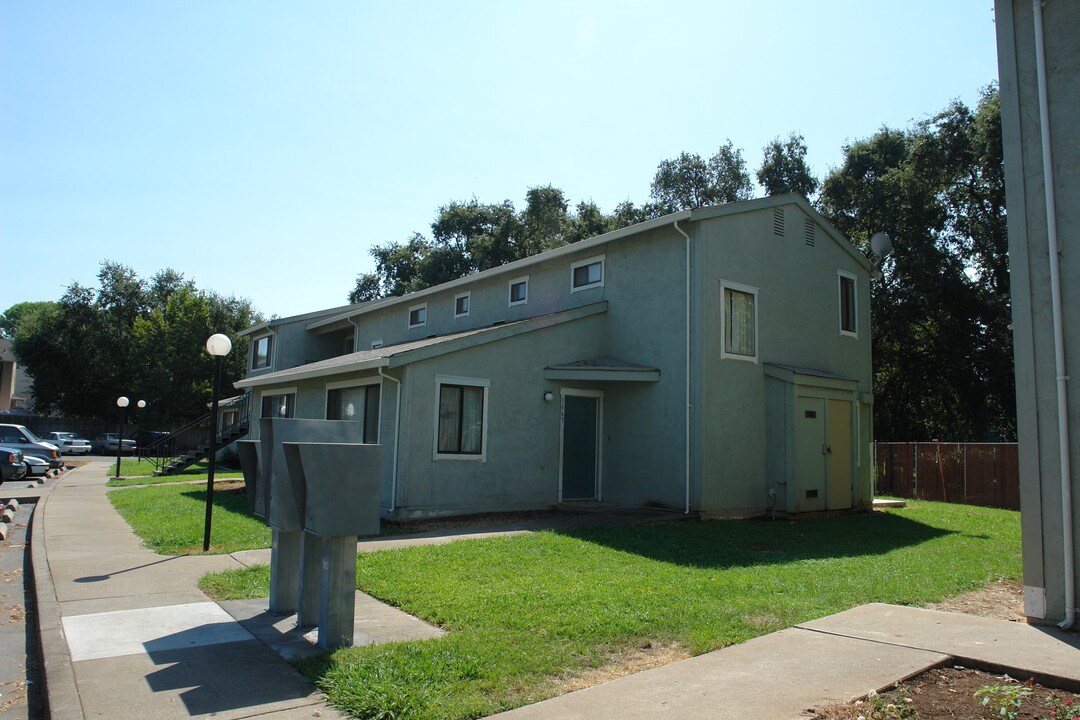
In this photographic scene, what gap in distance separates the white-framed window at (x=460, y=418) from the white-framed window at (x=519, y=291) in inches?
186

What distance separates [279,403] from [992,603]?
60.1 feet

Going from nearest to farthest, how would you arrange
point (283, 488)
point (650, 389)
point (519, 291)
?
point (283, 488) → point (650, 389) → point (519, 291)

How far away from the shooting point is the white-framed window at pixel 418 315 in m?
22.0

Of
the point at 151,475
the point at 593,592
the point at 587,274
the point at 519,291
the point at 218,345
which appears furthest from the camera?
the point at 151,475

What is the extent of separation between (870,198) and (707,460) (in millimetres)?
19872

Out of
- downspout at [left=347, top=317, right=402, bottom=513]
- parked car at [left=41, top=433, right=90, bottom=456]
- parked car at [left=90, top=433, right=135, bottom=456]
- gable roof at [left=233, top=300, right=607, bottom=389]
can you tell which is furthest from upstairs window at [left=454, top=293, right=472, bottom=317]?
parked car at [left=90, top=433, right=135, bottom=456]

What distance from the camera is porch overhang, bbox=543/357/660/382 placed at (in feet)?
46.6

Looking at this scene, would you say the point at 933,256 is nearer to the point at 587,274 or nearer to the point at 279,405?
the point at 587,274

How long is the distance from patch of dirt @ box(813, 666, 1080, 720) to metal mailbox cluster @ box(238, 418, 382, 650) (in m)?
3.37

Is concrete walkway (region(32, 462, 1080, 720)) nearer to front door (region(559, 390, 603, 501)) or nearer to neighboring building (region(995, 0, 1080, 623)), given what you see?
neighboring building (region(995, 0, 1080, 623))

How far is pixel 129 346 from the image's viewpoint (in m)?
49.3

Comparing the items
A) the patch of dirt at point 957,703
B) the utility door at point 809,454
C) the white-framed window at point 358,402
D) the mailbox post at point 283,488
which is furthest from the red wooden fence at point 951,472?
the mailbox post at point 283,488

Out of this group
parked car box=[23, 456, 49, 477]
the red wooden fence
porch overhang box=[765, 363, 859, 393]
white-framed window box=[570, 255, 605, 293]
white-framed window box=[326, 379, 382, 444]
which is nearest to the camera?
white-framed window box=[326, 379, 382, 444]

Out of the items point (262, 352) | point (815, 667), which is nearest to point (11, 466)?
point (262, 352)
